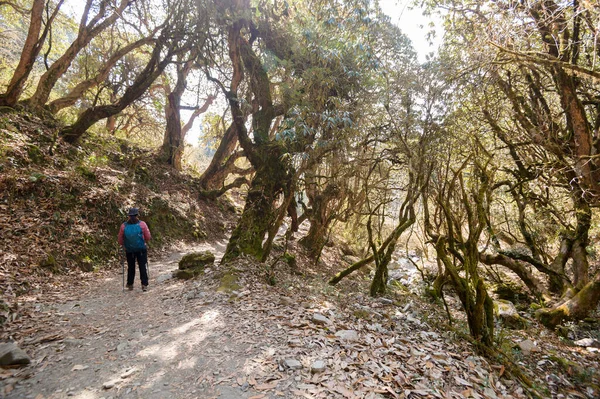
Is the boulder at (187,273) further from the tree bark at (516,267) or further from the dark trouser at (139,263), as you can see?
the tree bark at (516,267)

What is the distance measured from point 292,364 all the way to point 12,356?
120 inches

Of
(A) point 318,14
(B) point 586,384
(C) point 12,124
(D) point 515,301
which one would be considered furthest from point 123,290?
(D) point 515,301

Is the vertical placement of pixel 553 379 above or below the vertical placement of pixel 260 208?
below

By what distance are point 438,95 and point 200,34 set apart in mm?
6556

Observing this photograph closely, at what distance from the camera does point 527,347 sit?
522cm

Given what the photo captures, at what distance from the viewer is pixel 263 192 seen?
738 centimetres

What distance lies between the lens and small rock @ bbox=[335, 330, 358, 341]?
158 inches

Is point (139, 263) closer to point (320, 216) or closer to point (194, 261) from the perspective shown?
point (194, 261)

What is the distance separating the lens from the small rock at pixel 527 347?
16.9ft

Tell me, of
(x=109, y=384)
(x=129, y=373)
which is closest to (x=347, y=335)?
(x=129, y=373)

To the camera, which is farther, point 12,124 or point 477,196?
point 12,124

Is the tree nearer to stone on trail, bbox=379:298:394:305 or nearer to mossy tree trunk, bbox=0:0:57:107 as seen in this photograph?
mossy tree trunk, bbox=0:0:57:107

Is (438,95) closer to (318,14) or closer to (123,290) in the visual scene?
(318,14)

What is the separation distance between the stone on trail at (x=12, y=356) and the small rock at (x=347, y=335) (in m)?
3.64
